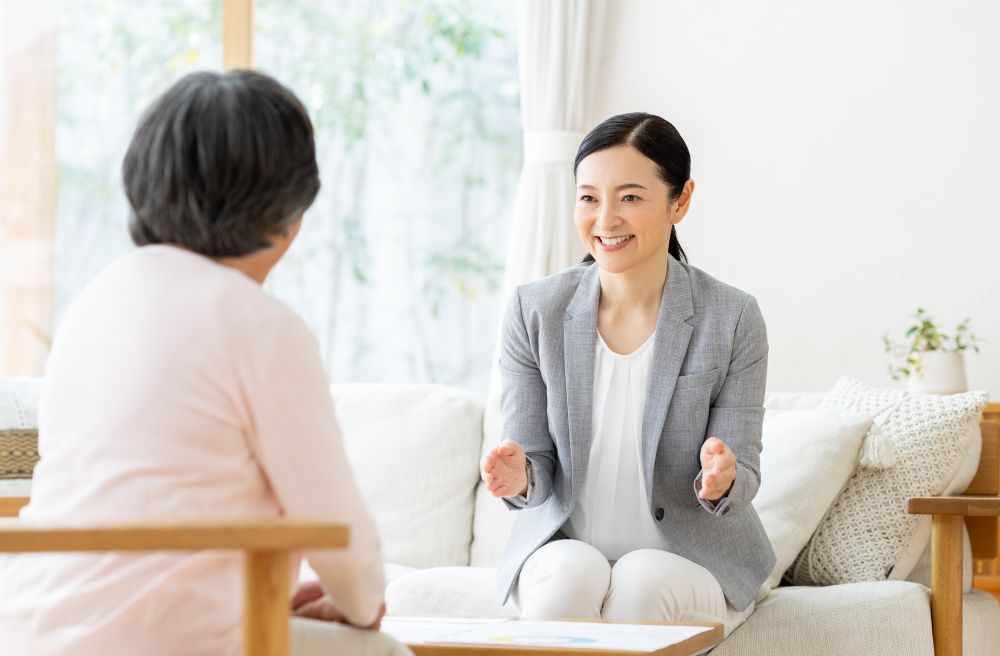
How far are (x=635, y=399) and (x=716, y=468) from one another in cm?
31

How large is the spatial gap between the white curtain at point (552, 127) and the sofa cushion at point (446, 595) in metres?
1.61

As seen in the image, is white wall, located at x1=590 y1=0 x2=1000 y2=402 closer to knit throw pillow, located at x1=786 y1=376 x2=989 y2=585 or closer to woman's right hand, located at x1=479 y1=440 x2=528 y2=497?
knit throw pillow, located at x1=786 y1=376 x2=989 y2=585

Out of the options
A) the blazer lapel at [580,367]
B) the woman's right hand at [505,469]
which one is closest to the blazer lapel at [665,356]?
the blazer lapel at [580,367]

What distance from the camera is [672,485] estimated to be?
2254 mm

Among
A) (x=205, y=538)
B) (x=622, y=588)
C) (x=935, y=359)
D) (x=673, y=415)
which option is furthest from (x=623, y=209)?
(x=935, y=359)

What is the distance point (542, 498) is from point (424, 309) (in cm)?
227

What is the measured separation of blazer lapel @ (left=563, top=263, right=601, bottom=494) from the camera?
2273mm

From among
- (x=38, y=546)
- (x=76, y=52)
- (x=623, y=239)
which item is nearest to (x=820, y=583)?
(x=623, y=239)

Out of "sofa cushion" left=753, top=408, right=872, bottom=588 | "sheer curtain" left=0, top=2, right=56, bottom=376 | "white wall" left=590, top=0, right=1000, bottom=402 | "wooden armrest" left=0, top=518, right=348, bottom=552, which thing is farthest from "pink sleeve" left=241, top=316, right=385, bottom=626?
"sheer curtain" left=0, top=2, right=56, bottom=376

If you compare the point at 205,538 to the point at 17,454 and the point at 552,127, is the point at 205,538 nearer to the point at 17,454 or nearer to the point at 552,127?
the point at 17,454

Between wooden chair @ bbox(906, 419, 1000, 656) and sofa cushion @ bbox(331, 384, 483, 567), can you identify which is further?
sofa cushion @ bbox(331, 384, 483, 567)

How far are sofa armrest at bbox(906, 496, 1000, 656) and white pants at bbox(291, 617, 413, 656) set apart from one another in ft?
4.12

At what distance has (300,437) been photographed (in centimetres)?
125

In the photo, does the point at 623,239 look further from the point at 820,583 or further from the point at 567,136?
A: the point at 567,136
